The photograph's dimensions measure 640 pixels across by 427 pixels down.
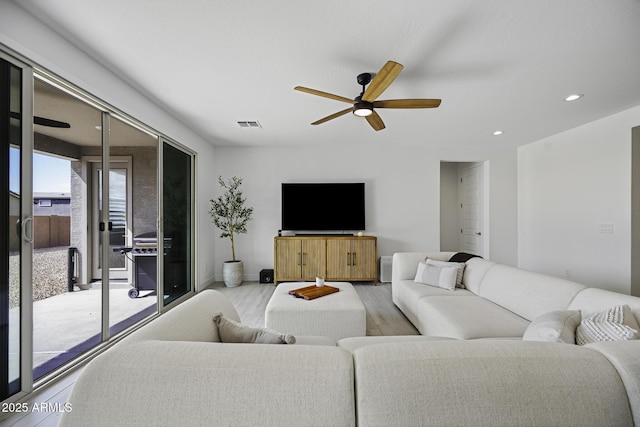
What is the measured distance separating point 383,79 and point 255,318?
265 centimetres

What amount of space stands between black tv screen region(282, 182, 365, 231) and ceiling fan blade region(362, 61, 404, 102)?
2.41 m

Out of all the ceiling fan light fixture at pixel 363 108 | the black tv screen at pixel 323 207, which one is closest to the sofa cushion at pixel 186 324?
the ceiling fan light fixture at pixel 363 108

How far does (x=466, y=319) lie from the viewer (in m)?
1.86

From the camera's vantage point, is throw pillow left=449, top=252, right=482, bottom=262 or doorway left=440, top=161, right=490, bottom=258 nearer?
throw pillow left=449, top=252, right=482, bottom=262

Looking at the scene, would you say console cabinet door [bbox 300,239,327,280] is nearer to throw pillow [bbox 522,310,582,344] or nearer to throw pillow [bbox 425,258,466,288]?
throw pillow [bbox 425,258,466,288]

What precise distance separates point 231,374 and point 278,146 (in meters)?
4.24

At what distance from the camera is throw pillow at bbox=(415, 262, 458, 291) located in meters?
2.67

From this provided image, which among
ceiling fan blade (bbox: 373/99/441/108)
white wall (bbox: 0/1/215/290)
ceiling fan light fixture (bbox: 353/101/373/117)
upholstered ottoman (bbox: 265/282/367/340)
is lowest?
upholstered ottoman (bbox: 265/282/367/340)

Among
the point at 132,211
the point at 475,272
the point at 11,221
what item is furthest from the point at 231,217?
the point at 475,272

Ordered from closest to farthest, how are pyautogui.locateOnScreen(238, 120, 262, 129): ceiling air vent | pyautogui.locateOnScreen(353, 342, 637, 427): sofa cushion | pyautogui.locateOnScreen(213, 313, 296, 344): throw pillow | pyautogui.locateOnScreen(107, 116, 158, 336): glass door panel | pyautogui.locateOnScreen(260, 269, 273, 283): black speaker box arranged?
pyautogui.locateOnScreen(353, 342, 637, 427): sofa cushion < pyautogui.locateOnScreen(213, 313, 296, 344): throw pillow < pyautogui.locateOnScreen(238, 120, 262, 129): ceiling air vent < pyautogui.locateOnScreen(107, 116, 158, 336): glass door panel < pyautogui.locateOnScreen(260, 269, 273, 283): black speaker box

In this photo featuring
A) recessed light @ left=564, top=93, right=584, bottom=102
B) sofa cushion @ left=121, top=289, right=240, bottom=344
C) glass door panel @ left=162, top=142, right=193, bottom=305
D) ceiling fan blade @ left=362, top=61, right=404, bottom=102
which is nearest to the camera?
sofa cushion @ left=121, top=289, right=240, bottom=344

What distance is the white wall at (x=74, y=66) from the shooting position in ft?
4.94

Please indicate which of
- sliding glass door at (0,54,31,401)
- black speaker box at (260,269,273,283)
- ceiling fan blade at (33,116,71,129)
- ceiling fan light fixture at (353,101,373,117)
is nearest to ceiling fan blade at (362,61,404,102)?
ceiling fan light fixture at (353,101,373,117)

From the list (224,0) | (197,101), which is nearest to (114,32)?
(224,0)
